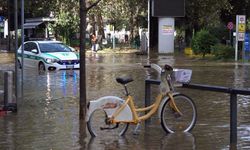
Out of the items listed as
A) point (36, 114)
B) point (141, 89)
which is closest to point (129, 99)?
point (36, 114)

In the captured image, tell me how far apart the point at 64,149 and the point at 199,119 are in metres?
3.69

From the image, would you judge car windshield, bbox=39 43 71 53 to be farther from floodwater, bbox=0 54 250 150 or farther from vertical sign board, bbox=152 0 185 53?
vertical sign board, bbox=152 0 185 53

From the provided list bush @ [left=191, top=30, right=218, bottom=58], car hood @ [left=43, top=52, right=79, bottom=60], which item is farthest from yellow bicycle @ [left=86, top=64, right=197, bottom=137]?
bush @ [left=191, top=30, right=218, bottom=58]

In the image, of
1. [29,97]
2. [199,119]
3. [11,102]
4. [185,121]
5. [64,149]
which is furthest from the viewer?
[29,97]

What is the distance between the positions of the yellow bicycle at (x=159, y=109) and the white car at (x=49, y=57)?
15698 millimetres

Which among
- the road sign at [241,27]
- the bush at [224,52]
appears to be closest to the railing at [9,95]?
the bush at [224,52]

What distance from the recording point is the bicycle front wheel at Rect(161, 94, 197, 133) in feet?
31.0

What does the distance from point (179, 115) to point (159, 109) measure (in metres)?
0.45

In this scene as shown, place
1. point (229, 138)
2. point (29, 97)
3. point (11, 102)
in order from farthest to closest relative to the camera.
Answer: point (29, 97), point (11, 102), point (229, 138)

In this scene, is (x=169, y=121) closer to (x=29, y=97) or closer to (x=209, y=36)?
(x=29, y=97)

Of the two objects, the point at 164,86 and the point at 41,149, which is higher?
the point at 164,86

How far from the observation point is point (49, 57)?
25.8 m

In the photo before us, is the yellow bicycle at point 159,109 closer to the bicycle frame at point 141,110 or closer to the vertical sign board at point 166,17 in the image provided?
the bicycle frame at point 141,110

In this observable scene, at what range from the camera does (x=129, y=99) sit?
30.5 ft
